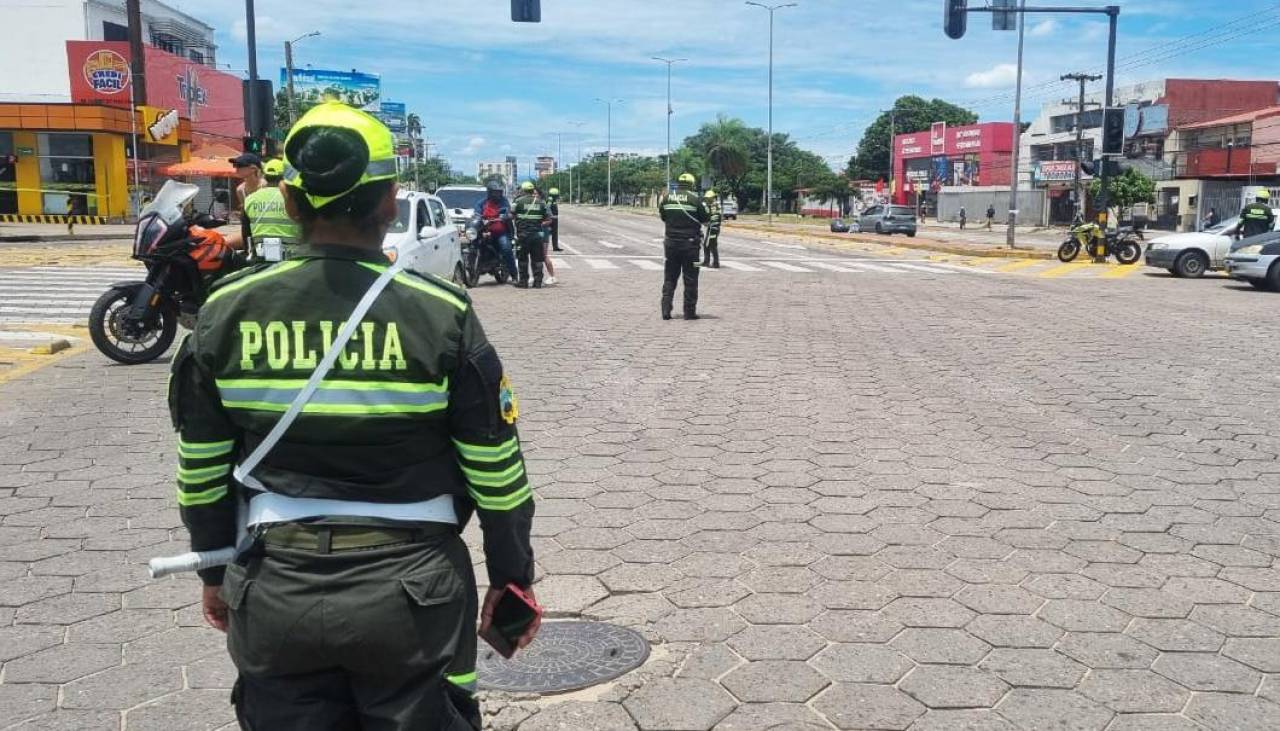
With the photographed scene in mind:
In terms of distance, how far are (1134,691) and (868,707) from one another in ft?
2.94

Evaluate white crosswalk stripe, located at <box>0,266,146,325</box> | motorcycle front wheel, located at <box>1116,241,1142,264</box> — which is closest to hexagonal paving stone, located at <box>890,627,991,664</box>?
white crosswalk stripe, located at <box>0,266,146,325</box>

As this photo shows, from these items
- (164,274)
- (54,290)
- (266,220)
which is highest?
(266,220)

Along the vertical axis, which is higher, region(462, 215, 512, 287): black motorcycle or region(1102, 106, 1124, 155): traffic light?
region(1102, 106, 1124, 155): traffic light

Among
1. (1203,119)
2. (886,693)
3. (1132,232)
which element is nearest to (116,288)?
(886,693)

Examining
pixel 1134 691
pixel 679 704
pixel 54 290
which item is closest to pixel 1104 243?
pixel 54 290

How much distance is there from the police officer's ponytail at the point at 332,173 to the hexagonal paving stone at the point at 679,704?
6.42 ft

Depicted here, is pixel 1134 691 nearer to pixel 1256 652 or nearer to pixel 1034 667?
pixel 1034 667

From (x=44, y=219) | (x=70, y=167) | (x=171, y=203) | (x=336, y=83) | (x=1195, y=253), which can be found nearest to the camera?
(x=171, y=203)

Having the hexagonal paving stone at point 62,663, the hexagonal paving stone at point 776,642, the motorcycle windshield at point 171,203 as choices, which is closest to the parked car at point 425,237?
the motorcycle windshield at point 171,203

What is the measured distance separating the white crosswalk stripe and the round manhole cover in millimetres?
10449

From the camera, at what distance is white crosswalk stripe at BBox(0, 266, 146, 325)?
12875 millimetres

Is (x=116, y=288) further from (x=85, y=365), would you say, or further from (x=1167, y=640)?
(x=1167, y=640)

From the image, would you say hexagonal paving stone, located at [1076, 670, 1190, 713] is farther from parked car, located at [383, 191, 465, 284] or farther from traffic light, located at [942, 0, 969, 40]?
traffic light, located at [942, 0, 969, 40]

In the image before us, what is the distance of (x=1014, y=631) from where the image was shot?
401 centimetres
